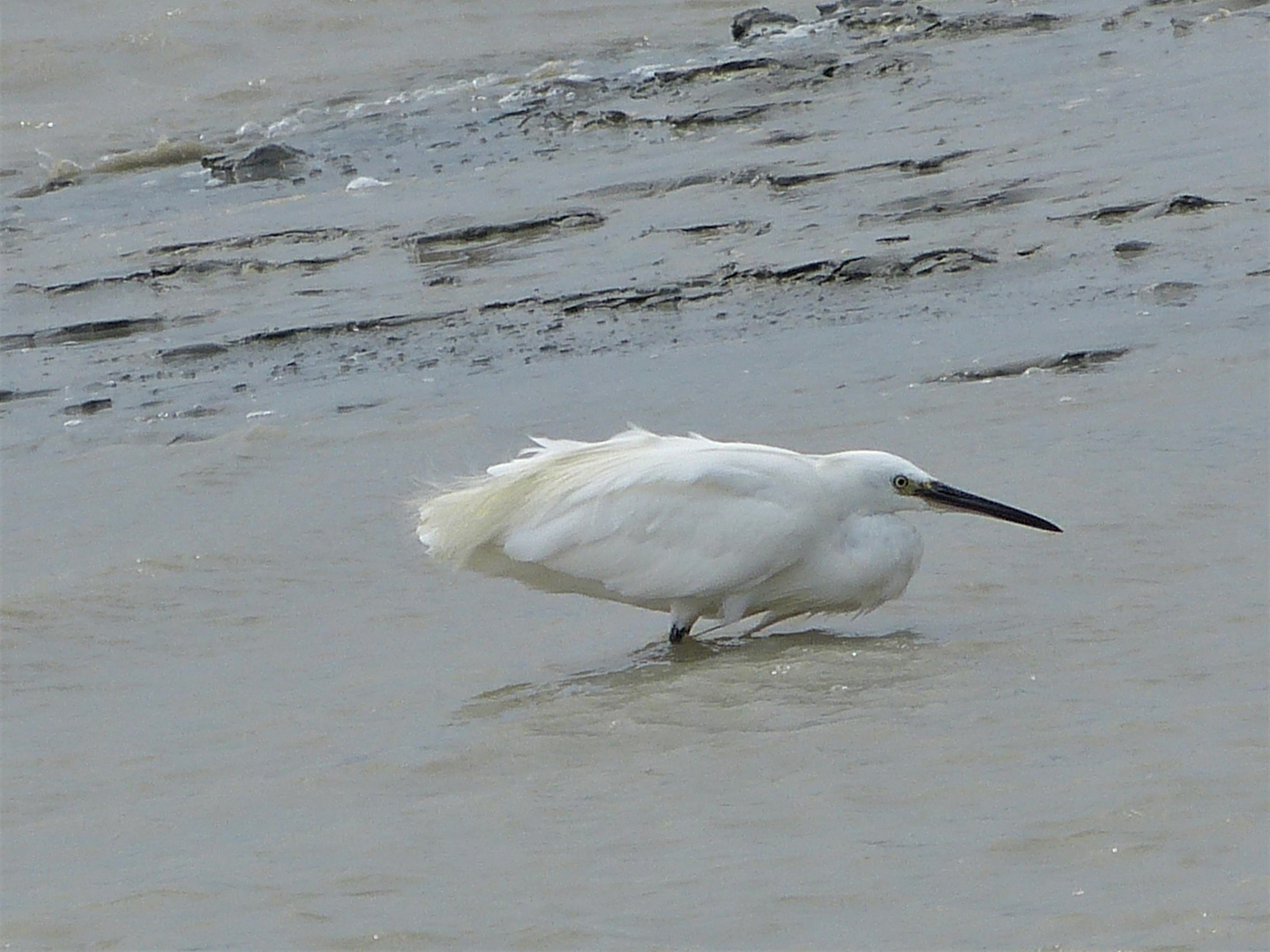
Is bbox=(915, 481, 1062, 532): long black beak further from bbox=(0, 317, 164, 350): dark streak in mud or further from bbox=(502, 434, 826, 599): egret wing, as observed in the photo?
bbox=(0, 317, 164, 350): dark streak in mud

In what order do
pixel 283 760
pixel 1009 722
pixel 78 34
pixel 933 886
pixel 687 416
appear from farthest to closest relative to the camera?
pixel 78 34, pixel 687 416, pixel 283 760, pixel 1009 722, pixel 933 886

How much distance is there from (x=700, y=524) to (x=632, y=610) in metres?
0.99

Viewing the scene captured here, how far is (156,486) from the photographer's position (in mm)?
7527

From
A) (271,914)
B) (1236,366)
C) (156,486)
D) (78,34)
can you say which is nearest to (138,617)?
(156,486)

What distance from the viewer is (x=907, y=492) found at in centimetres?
561

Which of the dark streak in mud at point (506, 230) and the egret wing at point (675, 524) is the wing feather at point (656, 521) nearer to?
the egret wing at point (675, 524)

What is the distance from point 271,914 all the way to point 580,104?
12.6 m

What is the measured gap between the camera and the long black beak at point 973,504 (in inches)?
218

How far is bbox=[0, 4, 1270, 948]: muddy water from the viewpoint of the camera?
358 centimetres

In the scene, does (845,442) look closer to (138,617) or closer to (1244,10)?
(138,617)

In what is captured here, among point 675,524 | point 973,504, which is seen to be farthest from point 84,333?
point 973,504

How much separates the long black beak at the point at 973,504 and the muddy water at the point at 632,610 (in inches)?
7.1

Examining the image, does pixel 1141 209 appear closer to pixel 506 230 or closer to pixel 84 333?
pixel 506 230

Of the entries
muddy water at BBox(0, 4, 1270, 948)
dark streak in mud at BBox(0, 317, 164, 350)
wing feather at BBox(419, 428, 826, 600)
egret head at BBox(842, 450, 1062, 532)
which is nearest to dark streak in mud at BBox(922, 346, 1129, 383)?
muddy water at BBox(0, 4, 1270, 948)
